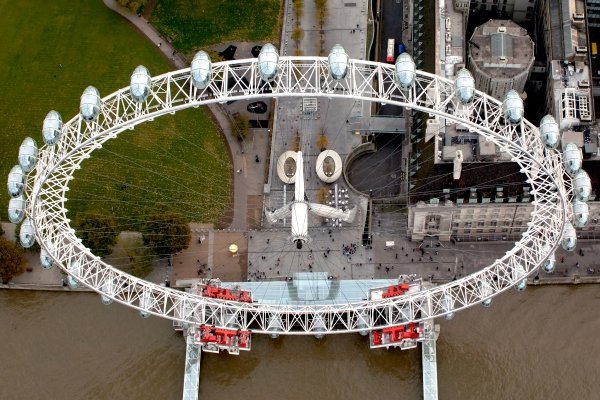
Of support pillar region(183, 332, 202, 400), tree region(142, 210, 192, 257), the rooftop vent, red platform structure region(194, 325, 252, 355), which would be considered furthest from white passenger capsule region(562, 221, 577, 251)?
tree region(142, 210, 192, 257)

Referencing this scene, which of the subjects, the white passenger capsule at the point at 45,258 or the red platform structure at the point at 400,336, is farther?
the red platform structure at the point at 400,336

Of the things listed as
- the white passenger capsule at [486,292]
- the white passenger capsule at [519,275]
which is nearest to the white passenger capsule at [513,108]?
the white passenger capsule at [519,275]

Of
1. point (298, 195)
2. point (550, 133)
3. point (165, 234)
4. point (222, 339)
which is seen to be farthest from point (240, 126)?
point (550, 133)

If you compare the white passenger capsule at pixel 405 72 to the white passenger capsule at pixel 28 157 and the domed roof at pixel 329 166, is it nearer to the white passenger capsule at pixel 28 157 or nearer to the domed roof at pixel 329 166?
the domed roof at pixel 329 166

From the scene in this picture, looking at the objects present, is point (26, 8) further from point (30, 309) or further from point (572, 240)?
point (572, 240)

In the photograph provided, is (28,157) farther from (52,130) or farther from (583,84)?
(583,84)

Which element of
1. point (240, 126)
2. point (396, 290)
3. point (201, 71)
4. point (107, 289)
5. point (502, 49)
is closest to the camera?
point (201, 71)
